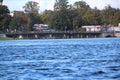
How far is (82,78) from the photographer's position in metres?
25.9

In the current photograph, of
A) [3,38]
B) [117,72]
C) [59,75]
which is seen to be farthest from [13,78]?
[3,38]

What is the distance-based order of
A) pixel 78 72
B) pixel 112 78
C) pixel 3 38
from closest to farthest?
pixel 112 78, pixel 78 72, pixel 3 38

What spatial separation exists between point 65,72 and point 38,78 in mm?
3798

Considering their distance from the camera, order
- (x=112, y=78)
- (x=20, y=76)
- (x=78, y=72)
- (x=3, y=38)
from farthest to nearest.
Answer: (x=3, y=38), (x=78, y=72), (x=20, y=76), (x=112, y=78)

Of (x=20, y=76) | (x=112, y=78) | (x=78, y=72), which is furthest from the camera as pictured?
(x=78, y=72)

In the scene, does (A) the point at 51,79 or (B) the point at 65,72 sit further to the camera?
(B) the point at 65,72

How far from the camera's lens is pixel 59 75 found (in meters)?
27.9

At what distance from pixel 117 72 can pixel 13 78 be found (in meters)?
6.72

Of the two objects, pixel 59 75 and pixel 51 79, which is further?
pixel 59 75

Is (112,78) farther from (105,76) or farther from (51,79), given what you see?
(51,79)

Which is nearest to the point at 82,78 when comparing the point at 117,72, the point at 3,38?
the point at 117,72

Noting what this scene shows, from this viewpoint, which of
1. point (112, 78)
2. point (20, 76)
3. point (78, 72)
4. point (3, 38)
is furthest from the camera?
point (3, 38)

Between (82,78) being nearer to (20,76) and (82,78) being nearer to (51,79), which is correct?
(51,79)

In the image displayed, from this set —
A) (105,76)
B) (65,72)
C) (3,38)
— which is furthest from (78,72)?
(3,38)
